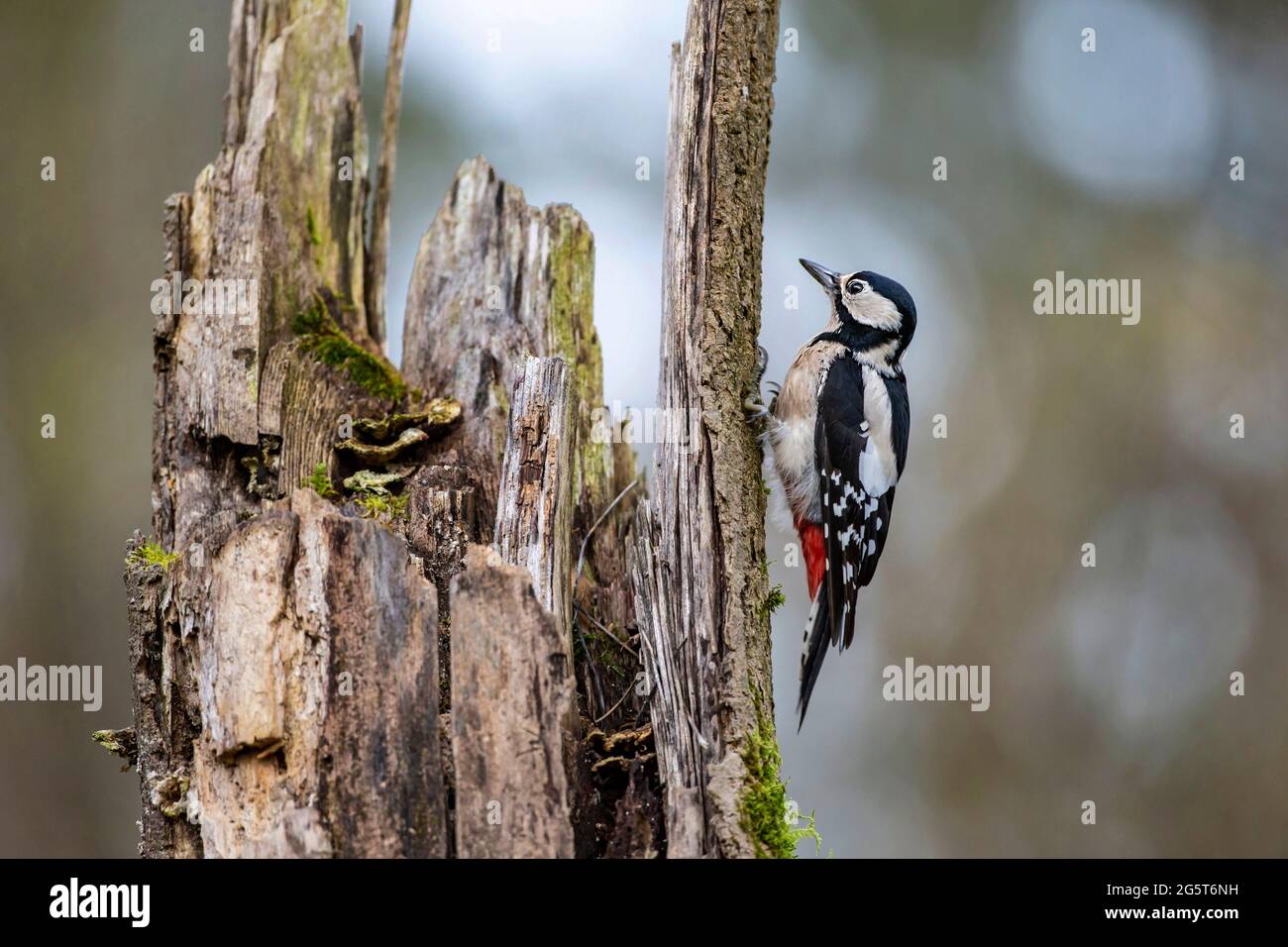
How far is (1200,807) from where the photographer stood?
7367 mm

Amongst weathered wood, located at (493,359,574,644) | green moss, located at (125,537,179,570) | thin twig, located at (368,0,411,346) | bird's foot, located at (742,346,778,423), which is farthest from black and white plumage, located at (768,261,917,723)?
green moss, located at (125,537,179,570)

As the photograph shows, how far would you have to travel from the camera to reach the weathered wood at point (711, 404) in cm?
302

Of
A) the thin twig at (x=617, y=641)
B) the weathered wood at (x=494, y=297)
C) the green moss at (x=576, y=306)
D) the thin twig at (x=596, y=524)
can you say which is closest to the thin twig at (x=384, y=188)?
the weathered wood at (x=494, y=297)

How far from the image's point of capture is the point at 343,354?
4.04 meters

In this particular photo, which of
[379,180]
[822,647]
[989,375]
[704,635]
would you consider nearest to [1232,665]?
[989,375]

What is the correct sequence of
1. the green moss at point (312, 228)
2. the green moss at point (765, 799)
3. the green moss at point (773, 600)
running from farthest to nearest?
the green moss at point (312, 228), the green moss at point (773, 600), the green moss at point (765, 799)

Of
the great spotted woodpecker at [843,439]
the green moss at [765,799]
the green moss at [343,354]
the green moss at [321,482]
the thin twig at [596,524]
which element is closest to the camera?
the green moss at [765,799]

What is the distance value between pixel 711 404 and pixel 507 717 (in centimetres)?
127

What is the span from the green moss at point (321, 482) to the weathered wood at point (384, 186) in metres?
1.05

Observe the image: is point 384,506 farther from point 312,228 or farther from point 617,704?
point 312,228

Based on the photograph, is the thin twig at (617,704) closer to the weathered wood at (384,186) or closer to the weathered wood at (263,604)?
the weathered wood at (263,604)

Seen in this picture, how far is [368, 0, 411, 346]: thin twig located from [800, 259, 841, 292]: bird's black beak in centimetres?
204

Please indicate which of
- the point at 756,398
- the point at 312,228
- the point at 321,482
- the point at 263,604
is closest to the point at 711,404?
the point at 756,398
